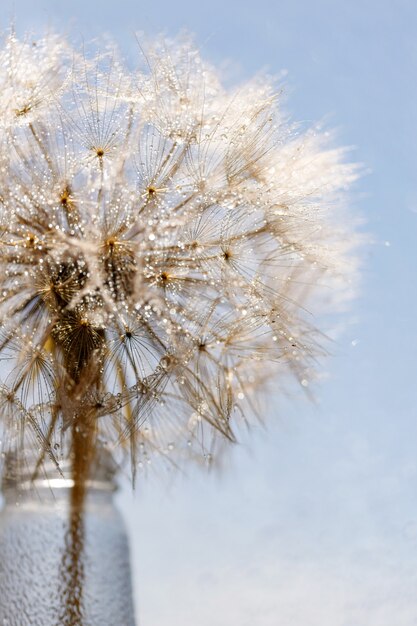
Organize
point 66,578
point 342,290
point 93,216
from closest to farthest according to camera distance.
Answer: point 93,216 < point 66,578 < point 342,290

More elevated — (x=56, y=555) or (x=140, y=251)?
(x=140, y=251)

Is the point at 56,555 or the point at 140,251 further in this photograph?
the point at 56,555

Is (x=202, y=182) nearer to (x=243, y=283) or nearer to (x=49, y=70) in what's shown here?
(x=243, y=283)

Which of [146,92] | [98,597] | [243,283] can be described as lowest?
[98,597]

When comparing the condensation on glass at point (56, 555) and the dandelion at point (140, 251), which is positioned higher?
the dandelion at point (140, 251)

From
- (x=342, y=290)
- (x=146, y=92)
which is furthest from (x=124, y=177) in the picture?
(x=342, y=290)
